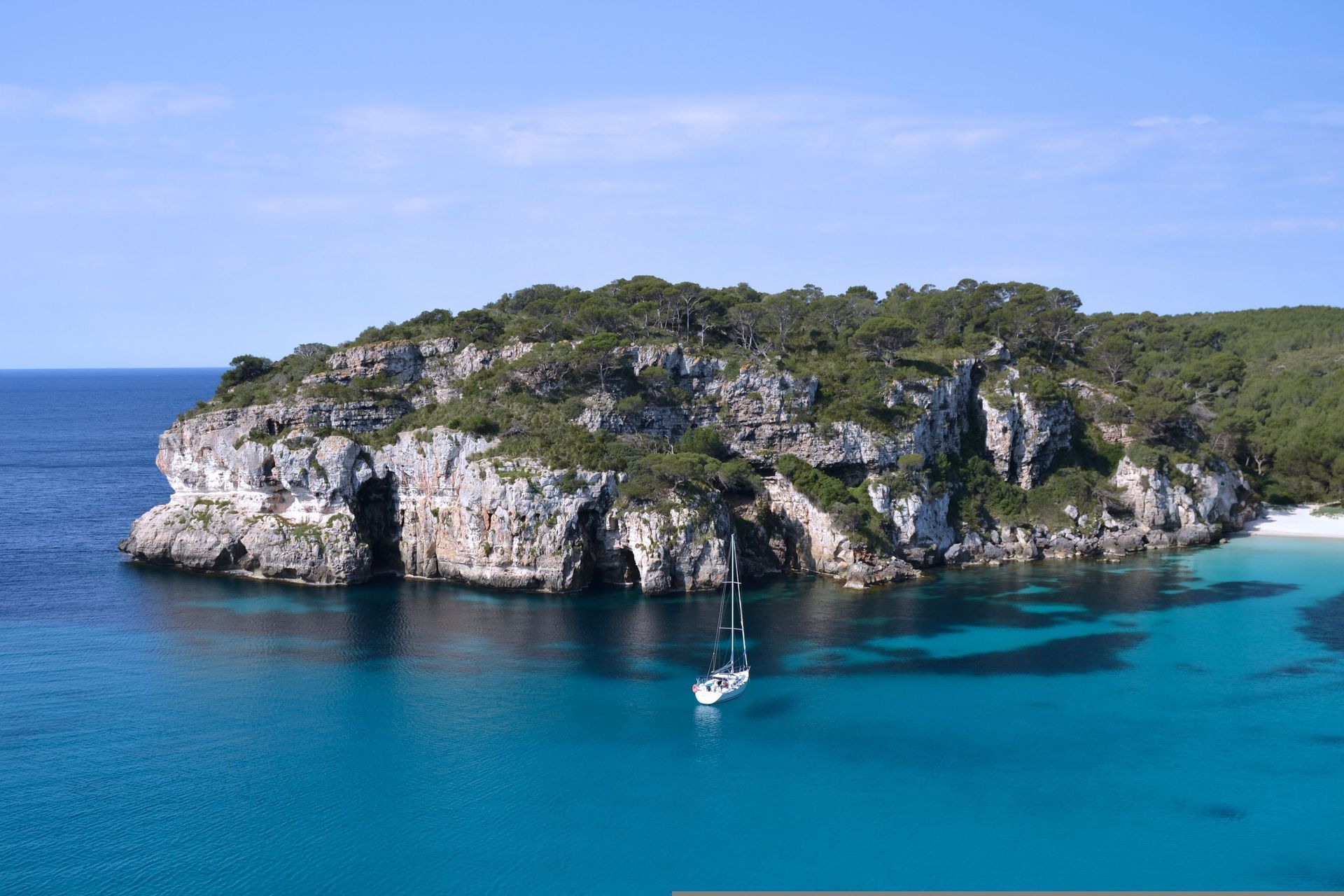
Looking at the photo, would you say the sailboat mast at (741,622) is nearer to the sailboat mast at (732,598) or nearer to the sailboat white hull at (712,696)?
the sailboat mast at (732,598)

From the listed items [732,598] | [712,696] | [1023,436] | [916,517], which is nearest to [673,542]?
[732,598]

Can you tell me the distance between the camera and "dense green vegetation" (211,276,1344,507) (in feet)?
192

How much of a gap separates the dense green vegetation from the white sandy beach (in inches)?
134

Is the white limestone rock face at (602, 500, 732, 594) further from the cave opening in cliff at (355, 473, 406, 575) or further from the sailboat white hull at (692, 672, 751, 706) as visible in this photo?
the sailboat white hull at (692, 672, 751, 706)

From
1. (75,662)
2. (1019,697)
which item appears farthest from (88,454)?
(1019,697)

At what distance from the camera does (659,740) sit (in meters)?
33.9

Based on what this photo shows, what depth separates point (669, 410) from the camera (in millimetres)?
61125

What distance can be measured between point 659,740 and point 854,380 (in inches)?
1455

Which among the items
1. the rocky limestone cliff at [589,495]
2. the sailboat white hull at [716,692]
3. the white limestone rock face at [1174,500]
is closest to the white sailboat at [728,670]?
the sailboat white hull at [716,692]

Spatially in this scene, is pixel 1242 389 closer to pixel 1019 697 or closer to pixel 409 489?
pixel 1019 697

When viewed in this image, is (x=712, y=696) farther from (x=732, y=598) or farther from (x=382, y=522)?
(x=382, y=522)

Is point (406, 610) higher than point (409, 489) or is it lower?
lower

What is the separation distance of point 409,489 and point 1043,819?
41.4 meters

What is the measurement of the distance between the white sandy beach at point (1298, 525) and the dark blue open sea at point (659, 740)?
52.2 feet
